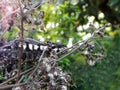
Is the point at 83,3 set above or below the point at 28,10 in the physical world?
above

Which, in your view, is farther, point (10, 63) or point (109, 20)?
point (109, 20)

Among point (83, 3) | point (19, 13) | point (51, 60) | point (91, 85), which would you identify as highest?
point (83, 3)

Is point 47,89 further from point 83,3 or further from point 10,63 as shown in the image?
point 83,3

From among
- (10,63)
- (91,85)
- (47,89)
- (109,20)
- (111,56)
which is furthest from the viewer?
(109,20)

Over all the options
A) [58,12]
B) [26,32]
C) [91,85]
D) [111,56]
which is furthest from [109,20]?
[26,32]

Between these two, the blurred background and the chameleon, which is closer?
the chameleon

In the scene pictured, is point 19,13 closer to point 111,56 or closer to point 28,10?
point 28,10

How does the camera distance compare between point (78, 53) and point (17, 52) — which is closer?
point (17, 52)

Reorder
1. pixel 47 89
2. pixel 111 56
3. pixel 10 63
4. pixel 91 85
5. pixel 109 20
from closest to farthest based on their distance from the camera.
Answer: pixel 47 89 → pixel 10 63 → pixel 91 85 → pixel 111 56 → pixel 109 20

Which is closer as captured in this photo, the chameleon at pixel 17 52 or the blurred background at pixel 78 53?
the chameleon at pixel 17 52

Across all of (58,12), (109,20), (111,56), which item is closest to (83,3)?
(109,20)
